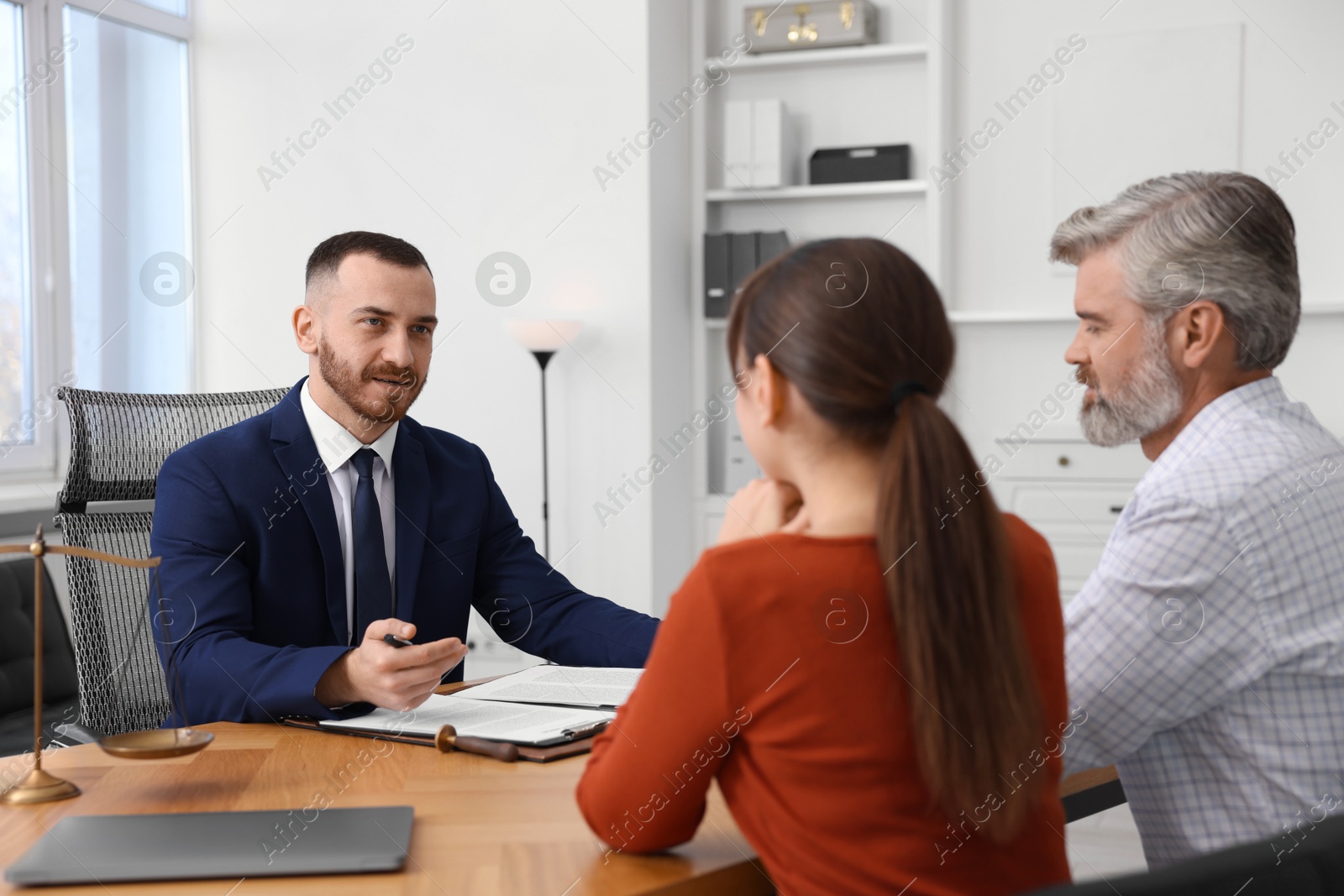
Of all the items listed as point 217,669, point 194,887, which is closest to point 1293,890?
point 194,887

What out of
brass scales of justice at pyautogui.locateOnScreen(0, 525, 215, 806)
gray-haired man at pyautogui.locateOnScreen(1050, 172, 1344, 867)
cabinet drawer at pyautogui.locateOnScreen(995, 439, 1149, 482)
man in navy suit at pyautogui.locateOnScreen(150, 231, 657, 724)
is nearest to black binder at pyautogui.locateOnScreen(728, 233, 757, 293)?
cabinet drawer at pyautogui.locateOnScreen(995, 439, 1149, 482)

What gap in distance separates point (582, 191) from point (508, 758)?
3.07 m

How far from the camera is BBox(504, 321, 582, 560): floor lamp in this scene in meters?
4.06

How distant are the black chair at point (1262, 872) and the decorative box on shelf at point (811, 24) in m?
3.97

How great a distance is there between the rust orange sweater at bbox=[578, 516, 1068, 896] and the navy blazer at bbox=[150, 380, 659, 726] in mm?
710

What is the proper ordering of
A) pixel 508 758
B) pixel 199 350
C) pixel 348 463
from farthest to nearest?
1. pixel 199 350
2. pixel 348 463
3. pixel 508 758

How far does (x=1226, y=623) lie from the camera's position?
129 centimetres

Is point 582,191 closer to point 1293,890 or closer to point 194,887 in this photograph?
point 194,887

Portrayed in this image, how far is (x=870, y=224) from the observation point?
4469 millimetres

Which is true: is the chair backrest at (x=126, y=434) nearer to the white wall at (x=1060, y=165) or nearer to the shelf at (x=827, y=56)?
the white wall at (x=1060, y=165)

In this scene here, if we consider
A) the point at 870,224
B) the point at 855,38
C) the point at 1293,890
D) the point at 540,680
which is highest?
the point at 855,38

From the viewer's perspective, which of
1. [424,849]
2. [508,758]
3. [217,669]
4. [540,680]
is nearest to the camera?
[424,849]

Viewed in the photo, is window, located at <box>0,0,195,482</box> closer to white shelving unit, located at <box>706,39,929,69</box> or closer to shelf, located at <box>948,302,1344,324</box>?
white shelving unit, located at <box>706,39,929,69</box>

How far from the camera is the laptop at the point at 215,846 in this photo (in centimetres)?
104
